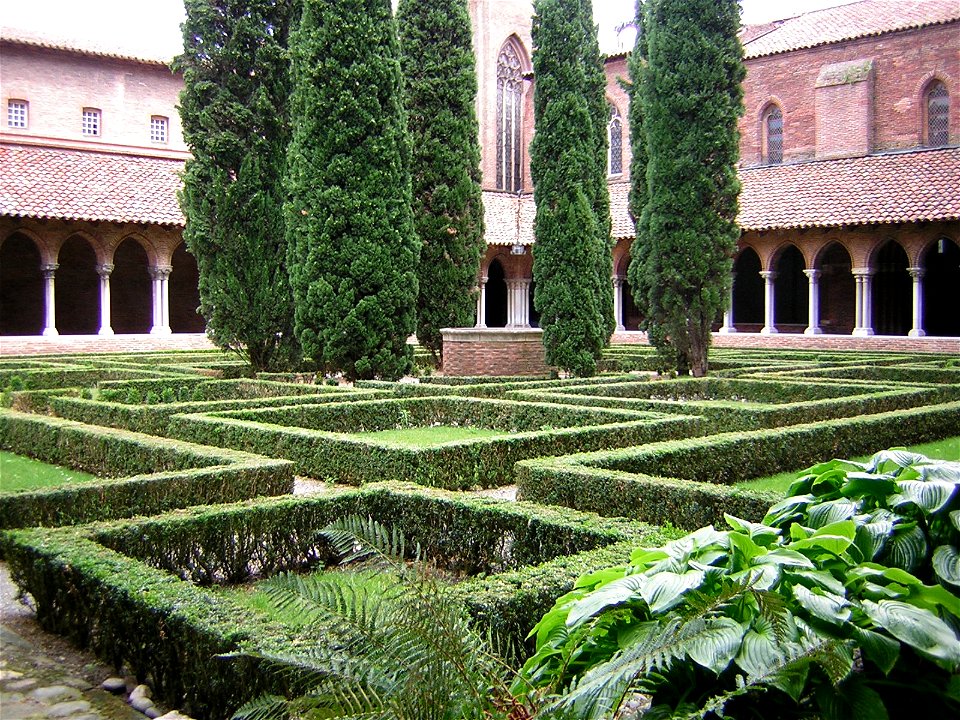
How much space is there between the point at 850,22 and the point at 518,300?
13.7 m

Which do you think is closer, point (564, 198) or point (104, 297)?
point (564, 198)

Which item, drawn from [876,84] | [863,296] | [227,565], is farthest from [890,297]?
[227,565]

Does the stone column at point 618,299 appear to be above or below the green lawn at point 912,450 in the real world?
above

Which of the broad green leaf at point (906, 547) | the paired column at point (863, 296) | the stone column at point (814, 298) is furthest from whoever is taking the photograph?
the stone column at point (814, 298)

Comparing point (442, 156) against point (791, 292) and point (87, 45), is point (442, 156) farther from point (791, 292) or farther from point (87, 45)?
point (87, 45)

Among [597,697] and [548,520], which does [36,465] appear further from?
[597,697]

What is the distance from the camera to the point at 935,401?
12.4 metres

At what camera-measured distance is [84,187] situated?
2262cm

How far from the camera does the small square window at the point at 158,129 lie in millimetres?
33625

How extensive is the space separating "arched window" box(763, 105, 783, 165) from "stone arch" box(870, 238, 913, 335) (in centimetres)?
700

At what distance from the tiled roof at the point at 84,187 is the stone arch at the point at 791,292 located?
17032mm

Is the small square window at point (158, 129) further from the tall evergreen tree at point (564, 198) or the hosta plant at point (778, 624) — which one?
the hosta plant at point (778, 624)

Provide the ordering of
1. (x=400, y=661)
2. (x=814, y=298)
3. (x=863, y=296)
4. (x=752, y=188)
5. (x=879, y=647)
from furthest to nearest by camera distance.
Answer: (x=752, y=188)
(x=814, y=298)
(x=863, y=296)
(x=400, y=661)
(x=879, y=647)

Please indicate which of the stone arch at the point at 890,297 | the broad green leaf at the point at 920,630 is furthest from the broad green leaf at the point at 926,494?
the stone arch at the point at 890,297
